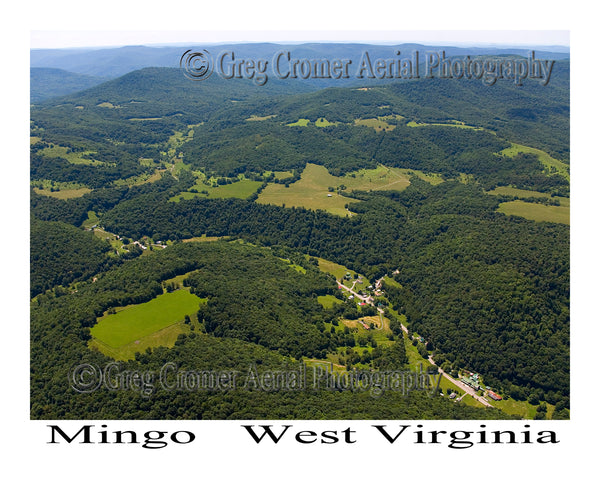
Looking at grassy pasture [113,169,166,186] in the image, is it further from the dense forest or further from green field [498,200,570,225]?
green field [498,200,570,225]

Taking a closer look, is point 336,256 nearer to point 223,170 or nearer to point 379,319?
point 379,319

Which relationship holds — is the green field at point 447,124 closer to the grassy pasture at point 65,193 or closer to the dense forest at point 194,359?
the dense forest at point 194,359

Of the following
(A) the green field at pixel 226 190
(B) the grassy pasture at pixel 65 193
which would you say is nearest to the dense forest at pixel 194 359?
(A) the green field at pixel 226 190

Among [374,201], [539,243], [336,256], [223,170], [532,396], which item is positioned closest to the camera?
[532,396]

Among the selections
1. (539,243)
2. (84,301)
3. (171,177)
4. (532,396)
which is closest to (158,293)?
(84,301)

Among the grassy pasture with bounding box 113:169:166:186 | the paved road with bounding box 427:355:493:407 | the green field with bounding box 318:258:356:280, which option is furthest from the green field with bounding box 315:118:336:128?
the paved road with bounding box 427:355:493:407
